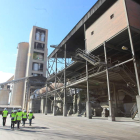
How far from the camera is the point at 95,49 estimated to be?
2047 centimetres

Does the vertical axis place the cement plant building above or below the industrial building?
above

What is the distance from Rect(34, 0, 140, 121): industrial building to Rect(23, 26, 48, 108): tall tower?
34.2 metres

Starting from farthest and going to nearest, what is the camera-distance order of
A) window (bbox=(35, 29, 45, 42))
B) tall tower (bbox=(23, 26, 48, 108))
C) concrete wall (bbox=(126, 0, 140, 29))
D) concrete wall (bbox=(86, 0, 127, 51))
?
window (bbox=(35, 29, 45, 42)) → tall tower (bbox=(23, 26, 48, 108)) → concrete wall (bbox=(86, 0, 127, 51)) → concrete wall (bbox=(126, 0, 140, 29))

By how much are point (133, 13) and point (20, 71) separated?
211 feet

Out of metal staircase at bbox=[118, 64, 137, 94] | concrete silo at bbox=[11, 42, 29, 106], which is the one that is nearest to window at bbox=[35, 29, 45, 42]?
concrete silo at bbox=[11, 42, 29, 106]

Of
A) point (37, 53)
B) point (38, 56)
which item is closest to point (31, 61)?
point (38, 56)

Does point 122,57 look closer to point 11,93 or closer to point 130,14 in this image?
point 130,14

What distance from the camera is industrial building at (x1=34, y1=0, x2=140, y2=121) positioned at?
16402 millimetres

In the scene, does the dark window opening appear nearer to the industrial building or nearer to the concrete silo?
the concrete silo

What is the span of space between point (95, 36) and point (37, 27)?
59.1 metres

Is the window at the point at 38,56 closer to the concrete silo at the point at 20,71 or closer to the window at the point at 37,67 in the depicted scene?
the window at the point at 37,67

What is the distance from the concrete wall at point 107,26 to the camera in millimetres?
16656

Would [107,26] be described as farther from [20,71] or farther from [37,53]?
[20,71]

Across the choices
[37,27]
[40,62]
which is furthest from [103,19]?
[37,27]
